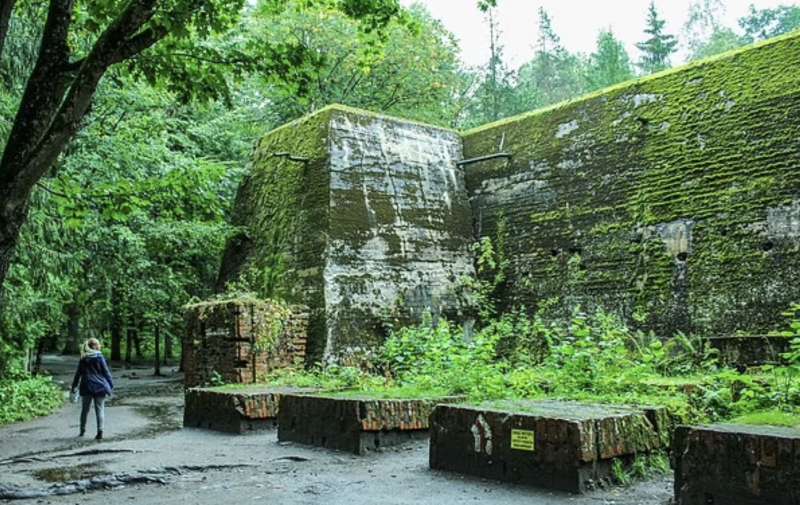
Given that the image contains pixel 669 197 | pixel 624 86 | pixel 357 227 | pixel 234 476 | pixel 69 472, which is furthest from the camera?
pixel 624 86

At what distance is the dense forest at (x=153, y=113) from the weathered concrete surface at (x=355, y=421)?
236 cm

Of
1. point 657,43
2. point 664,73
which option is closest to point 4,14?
point 664,73

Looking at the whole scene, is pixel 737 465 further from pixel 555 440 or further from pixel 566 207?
pixel 566 207

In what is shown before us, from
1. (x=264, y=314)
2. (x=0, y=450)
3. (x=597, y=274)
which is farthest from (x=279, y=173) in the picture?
(x=0, y=450)

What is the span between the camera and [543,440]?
5312 millimetres

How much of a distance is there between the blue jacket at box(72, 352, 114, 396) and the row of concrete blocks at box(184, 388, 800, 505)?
2.42 meters

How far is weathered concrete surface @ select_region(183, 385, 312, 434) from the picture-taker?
29.6 ft

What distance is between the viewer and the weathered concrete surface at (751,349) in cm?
994

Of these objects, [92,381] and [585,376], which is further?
[92,381]

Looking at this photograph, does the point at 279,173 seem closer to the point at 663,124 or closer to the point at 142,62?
the point at 663,124

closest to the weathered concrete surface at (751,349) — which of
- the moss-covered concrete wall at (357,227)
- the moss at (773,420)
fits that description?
the moss at (773,420)

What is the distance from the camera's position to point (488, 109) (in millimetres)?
34656

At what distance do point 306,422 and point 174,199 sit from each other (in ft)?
9.31

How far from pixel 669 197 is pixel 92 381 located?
32.7ft
